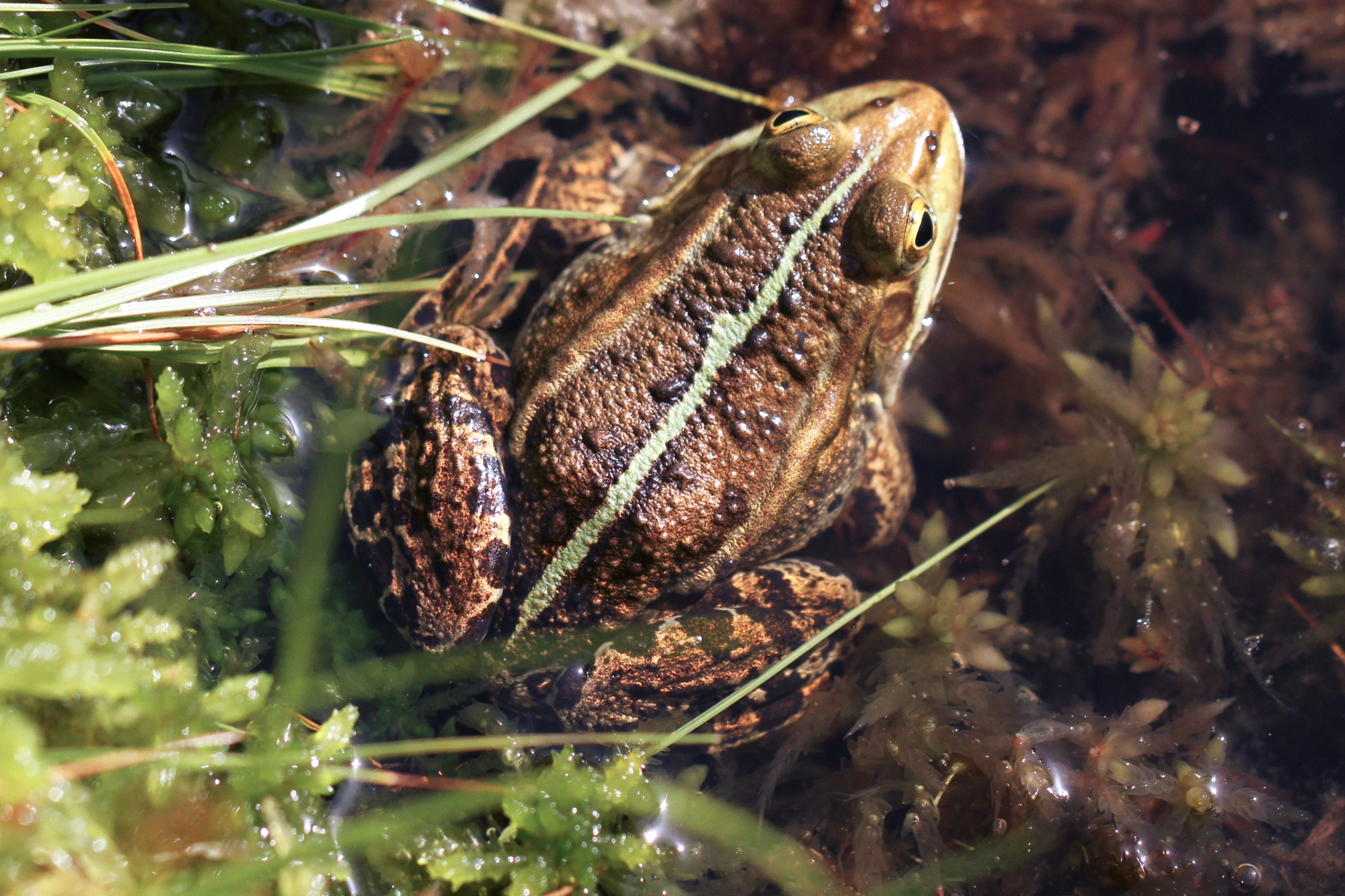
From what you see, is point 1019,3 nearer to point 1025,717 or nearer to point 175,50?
point 1025,717

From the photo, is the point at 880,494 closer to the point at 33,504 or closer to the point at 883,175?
the point at 883,175

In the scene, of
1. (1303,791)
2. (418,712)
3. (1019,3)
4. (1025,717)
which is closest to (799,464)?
(1025,717)

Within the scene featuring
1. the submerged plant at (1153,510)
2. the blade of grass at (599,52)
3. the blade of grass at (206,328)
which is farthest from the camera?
the submerged plant at (1153,510)

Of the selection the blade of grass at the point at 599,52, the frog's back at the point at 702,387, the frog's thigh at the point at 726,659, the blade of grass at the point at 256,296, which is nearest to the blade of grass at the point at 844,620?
the frog's thigh at the point at 726,659

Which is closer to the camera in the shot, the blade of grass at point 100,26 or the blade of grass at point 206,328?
the blade of grass at point 206,328

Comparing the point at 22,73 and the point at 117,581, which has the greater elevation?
the point at 22,73

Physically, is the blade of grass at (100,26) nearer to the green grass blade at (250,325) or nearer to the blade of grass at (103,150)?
the blade of grass at (103,150)

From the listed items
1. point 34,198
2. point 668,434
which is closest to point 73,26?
point 34,198
